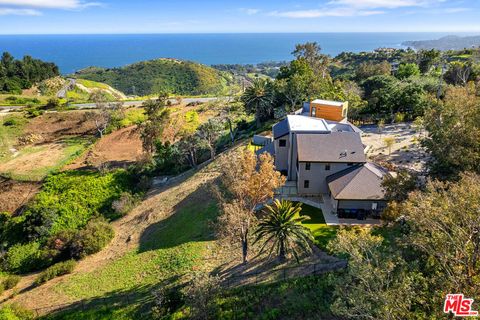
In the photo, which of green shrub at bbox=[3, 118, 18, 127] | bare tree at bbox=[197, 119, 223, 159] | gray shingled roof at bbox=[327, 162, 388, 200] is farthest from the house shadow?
green shrub at bbox=[3, 118, 18, 127]

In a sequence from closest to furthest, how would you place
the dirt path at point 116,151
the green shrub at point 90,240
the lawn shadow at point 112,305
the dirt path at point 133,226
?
the lawn shadow at point 112,305 < the dirt path at point 133,226 < the green shrub at point 90,240 < the dirt path at point 116,151

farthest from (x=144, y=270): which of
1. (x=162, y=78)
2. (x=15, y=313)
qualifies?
(x=162, y=78)

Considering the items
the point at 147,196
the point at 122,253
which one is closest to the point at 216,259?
the point at 122,253

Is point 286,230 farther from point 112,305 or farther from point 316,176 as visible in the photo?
point 112,305

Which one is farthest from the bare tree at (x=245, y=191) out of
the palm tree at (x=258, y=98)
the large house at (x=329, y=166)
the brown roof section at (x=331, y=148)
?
the palm tree at (x=258, y=98)

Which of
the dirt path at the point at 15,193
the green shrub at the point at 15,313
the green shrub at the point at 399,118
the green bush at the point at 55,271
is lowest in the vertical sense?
the green bush at the point at 55,271

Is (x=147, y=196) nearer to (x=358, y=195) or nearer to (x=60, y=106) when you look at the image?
(x=358, y=195)

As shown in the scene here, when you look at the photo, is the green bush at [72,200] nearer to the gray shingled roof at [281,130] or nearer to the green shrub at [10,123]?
the gray shingled roof at [281,130]
